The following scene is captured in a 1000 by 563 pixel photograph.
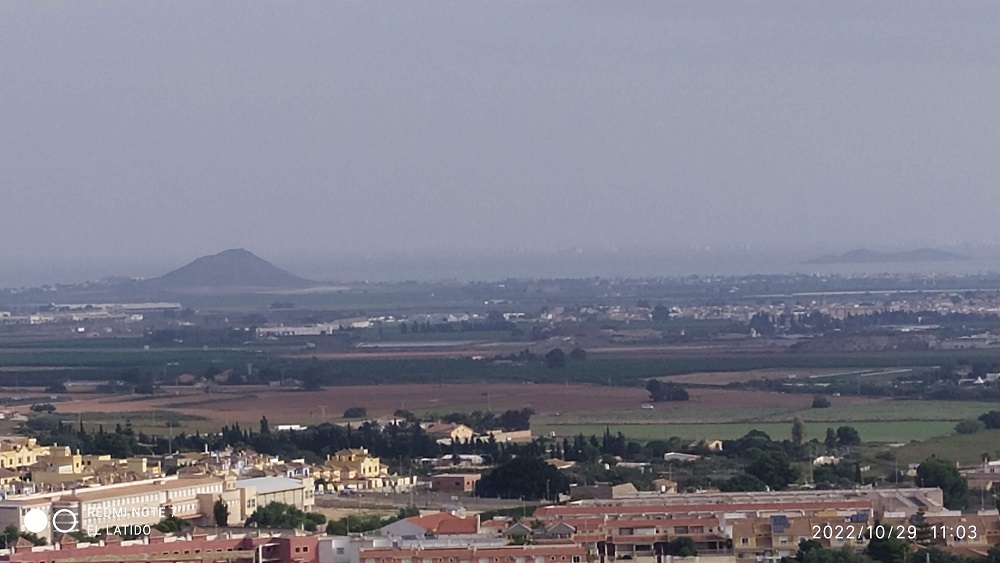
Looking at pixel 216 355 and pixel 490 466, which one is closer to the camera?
pixel 490 466

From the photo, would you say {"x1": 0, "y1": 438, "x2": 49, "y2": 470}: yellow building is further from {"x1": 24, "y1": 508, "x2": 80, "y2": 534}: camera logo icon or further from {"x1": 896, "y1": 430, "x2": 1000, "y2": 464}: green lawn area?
{"x1": 896, "y1": 430, "x2": 1000, "y2": 464}: green lawn area

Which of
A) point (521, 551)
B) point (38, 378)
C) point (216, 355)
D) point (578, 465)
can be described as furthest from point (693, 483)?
point (216, 355)

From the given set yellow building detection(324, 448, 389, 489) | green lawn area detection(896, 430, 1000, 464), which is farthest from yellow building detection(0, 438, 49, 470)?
green lawn area detection(896, 430, 1000, 464)

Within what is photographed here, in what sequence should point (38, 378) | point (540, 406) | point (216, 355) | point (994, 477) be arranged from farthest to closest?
1. point (216, 355)
2. point (38, 378)
3. point (540, 406)
4. point (994, 477)

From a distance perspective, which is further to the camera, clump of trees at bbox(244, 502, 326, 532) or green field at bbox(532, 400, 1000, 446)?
green field at bbox(532, 400, 1000, 446)

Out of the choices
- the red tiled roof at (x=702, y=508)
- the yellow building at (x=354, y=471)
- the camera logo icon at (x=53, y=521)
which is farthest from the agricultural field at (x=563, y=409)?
the camera logo icon at (x=53, y=521)

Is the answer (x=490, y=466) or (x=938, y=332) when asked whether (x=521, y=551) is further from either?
(x=938, y=332)

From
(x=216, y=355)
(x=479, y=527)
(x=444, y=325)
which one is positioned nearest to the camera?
(x=479, y=527)
